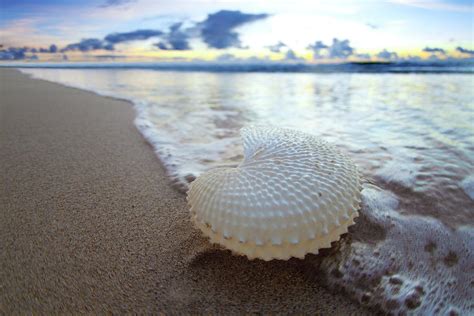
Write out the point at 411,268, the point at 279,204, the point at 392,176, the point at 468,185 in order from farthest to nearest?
the point at 392,176, the point at 468,185, the point at 411,268, the point at 279,204

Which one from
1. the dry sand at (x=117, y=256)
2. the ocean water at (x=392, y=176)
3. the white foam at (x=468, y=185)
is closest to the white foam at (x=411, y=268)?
the ocean water at (x=392, y=176)

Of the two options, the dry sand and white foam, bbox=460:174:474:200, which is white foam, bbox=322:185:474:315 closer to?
the dry sand

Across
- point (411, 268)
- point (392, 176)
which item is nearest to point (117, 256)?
point (411, 268)

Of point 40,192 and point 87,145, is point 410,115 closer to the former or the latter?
point 87,145

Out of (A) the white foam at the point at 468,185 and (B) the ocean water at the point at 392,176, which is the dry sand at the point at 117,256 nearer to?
(B) the ocean water at the point at 392,176

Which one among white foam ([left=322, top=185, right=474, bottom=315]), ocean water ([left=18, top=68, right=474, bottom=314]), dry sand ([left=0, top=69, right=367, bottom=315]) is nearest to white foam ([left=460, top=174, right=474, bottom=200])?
ocean water ([left=18, top=68, right=474, bottom=314])

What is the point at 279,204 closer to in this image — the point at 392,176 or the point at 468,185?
the point at 392,176
